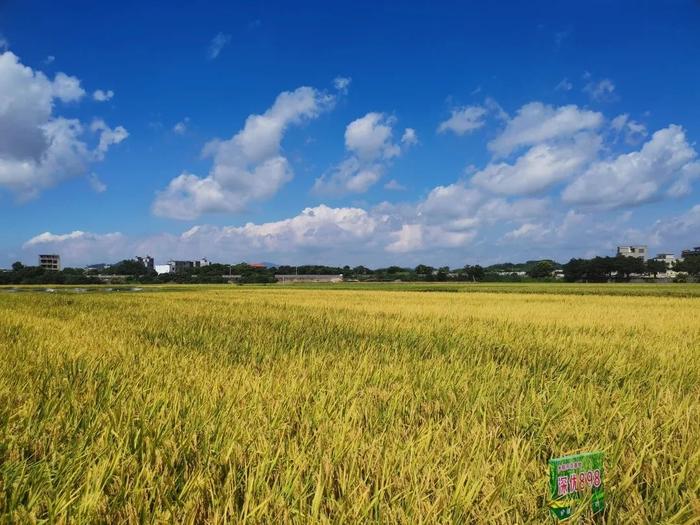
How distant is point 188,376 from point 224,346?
A: 2.24m

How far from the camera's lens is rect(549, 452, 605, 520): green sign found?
1.33 m

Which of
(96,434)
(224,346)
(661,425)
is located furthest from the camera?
(224,346)

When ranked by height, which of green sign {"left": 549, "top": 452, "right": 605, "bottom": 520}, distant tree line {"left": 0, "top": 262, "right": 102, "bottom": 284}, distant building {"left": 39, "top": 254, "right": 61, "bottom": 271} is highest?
distant building {"left": 39, "top": 254, "right": 61, "bottom": 271}

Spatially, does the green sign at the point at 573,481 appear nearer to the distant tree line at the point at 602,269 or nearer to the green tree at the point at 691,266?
the distant tree line at the point at 602,269

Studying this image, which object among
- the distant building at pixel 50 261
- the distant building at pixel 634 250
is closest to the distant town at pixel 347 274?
the distant building at pixel 50 261

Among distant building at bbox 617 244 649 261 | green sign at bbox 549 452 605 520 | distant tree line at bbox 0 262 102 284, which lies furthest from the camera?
distant building at bbox 617 244 649 261

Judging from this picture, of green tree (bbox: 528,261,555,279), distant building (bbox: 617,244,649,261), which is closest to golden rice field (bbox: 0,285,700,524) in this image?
green tree (bbox: 528,261,555,279)

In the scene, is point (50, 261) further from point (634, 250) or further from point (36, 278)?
point (634, 250)

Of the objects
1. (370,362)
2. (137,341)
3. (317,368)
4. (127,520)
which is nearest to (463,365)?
(370,362)

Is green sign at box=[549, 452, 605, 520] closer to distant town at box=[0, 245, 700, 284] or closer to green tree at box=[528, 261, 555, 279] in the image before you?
distant town at box=[0, 245, 700, 284]

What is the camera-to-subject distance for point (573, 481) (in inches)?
54.4

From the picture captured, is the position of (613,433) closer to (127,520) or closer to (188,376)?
(127,520)

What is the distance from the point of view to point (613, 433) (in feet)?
8.32

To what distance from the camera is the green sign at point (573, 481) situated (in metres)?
1.33
